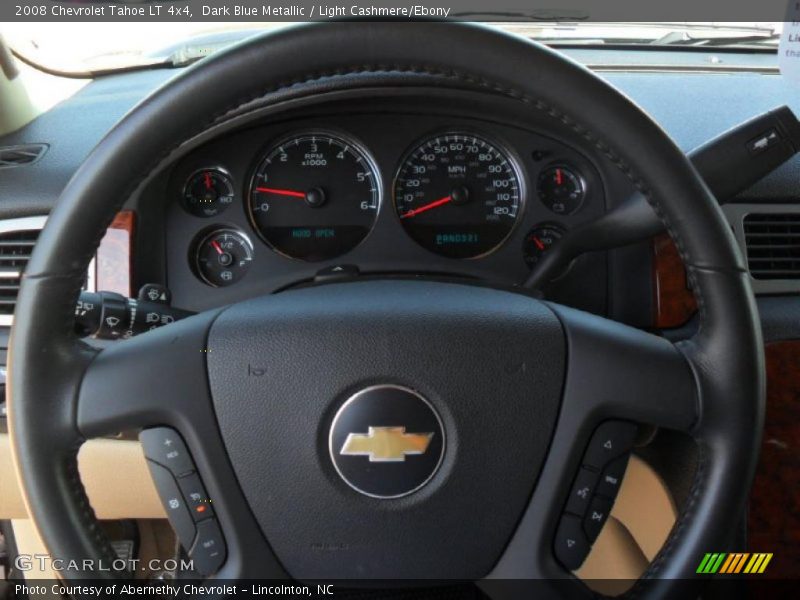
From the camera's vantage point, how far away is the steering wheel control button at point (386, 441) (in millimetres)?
1114

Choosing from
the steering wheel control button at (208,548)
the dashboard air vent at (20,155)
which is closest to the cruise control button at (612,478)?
the steering wheel control button at (208,548)

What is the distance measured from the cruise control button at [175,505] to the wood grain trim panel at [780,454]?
3.74 ft

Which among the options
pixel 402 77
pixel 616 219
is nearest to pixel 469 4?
pixel 402 77

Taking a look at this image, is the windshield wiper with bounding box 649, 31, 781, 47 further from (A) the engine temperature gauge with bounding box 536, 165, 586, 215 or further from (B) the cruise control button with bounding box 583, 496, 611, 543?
(B) the cruise control button with bounding box 583, 496, 611, 543

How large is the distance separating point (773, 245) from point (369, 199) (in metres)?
0.87

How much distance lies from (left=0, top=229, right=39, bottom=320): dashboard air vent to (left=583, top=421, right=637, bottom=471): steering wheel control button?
1.25 metres

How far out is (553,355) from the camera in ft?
3.83

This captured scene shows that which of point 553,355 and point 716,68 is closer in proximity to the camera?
point 553,355

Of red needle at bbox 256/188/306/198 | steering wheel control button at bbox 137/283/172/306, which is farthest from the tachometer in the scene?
steering wheel control button at bbox 137/283/172/306

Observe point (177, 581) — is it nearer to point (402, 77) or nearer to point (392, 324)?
point (392, 324)

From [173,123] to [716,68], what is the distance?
5.22 ft

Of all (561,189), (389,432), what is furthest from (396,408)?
(561,189)

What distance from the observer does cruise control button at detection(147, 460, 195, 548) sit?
1152 mm

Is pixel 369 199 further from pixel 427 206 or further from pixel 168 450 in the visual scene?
pixel 168 450
